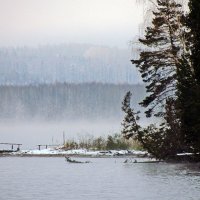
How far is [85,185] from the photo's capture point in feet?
84.1

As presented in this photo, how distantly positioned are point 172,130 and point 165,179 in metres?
12.2

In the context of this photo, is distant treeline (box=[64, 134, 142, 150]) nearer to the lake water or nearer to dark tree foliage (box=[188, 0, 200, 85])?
the lake water

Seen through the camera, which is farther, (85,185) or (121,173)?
(121,173)

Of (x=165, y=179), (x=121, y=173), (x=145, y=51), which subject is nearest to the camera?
(x=165, y=179)

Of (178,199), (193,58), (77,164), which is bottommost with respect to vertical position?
(178,199)

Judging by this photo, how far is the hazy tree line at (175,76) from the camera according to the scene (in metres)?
33.4

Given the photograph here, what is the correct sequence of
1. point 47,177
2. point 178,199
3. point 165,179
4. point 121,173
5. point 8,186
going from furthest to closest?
1. point 121,173
2. point 47,177
3. point 165,179
4. point 8,186
5. point 178,199

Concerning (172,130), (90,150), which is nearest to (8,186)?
(172,130)

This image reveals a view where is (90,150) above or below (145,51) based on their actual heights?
below

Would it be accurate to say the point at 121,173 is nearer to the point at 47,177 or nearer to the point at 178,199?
the point at 47,177

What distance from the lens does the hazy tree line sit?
33.4 metres

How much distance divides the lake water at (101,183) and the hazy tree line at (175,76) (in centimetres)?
245

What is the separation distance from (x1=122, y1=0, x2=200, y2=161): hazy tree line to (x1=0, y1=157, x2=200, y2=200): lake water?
8.05 ft

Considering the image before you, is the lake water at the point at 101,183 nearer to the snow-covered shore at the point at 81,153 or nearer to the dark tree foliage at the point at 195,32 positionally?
the dark tree foliage at the point at 195,32
